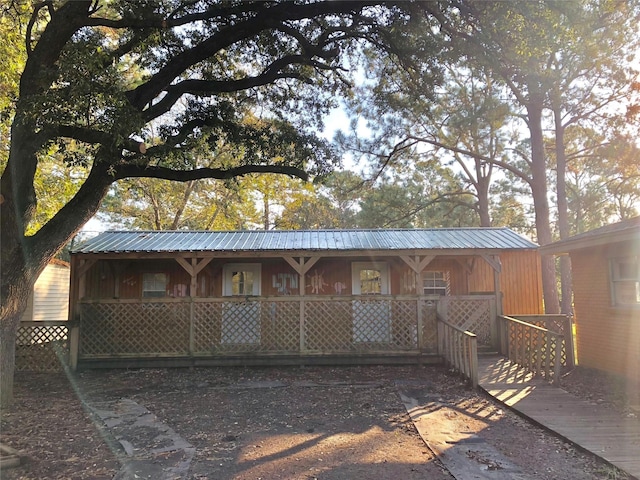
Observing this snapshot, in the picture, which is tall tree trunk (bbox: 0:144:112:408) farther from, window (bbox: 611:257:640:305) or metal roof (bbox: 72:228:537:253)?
window (bbox: 611:257:640:305)

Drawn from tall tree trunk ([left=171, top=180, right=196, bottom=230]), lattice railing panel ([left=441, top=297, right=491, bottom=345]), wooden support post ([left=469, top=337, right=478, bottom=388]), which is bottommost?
wooden support post ([left=469, top=337, right=478, bottom=388])

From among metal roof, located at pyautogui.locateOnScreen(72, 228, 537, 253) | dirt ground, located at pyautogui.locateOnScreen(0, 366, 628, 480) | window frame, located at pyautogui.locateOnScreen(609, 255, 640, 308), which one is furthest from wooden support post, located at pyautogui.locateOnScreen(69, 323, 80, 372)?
window frame, located at pyautogui.locateOnScreen(609, 255, 640, 308)

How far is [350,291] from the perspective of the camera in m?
12.6

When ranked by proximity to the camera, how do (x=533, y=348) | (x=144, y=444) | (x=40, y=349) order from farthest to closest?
(x=40, y=349), (x=533, y=348), (x=144, y=444)

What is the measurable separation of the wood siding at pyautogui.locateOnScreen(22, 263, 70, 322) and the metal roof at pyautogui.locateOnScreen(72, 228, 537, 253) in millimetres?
5368

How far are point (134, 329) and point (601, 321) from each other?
9992 mm

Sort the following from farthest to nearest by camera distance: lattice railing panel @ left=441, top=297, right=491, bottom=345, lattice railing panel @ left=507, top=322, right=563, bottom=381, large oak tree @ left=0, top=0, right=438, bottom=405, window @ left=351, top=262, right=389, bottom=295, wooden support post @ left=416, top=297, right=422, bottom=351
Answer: window @ left=351, top=262, right=389, bottom=295, lattice railing panel @ left=441, top=297, right=491, bottom=345, wooden support post @ left=416, top=297, right=422, bottom=351, lattice railing panel @ left=507, top=322, right=563, bottom=381, large oak tree @ left=0, top=0, right=438, bottom=405

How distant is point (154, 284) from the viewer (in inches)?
500

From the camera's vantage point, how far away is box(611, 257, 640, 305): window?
25.7ft

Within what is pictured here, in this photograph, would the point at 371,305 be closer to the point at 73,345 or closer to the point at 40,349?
the point at 73,345

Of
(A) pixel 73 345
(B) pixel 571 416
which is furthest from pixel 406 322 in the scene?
(A) pixel 73 345

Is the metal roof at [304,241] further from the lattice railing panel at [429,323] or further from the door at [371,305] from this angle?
the lattice railing panel at [429,323]

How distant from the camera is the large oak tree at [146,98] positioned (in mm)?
5828

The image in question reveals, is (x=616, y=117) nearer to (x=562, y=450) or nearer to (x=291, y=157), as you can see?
(x=291, y=157)
